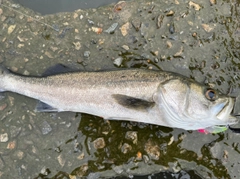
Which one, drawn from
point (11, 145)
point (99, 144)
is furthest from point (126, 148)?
point (11, 145)

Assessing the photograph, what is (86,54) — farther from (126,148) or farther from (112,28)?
(126,148)

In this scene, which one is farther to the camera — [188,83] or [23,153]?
[23,153]

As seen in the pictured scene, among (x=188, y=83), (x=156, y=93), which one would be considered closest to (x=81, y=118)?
(x=156, y=93)

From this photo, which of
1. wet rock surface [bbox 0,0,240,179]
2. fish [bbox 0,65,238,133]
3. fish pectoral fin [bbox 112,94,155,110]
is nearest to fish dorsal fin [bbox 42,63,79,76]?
fish [bbox 0,65,238,133]

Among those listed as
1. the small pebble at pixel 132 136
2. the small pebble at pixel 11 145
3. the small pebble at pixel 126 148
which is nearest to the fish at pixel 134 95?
the small pebble at pixel 132 136

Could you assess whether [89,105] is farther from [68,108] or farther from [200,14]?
[200,14]

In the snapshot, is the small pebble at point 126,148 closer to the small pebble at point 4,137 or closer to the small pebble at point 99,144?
the small pebble at point 99,144

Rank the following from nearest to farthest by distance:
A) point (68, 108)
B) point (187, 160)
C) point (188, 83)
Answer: point (188, 83), point (68, 108), point (187, 160)
